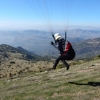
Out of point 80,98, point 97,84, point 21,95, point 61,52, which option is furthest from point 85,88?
point 21,95

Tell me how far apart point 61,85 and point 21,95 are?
4.61m

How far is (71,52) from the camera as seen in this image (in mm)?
21344

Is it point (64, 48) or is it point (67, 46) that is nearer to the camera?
point (67, 46)

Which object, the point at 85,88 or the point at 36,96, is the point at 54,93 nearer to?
the point at 36,96

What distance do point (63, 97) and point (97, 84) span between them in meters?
4.43

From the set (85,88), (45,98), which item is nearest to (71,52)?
(85,88)

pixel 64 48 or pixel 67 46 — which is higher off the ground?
pixel 67 46

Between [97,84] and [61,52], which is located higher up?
[61,52]

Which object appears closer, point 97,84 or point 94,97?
point 94,97

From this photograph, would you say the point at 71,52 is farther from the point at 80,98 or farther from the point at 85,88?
the point at 80,98

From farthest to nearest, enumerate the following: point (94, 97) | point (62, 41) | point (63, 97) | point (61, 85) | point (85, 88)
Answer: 1. point (61, 85)
2. point (62, 41)
3. point (85, 88)
4. point (63, 97)
5. point (94, 97)

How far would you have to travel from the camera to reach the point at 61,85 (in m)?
23.0

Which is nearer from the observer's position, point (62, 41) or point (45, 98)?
point (45, 98)

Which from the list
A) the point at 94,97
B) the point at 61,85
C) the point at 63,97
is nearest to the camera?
the point at 94,97
